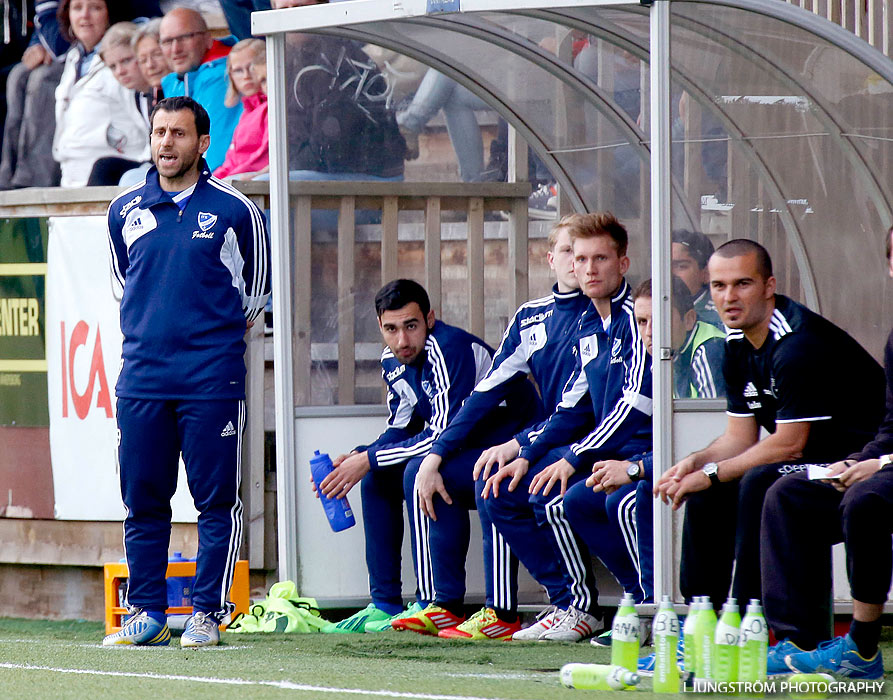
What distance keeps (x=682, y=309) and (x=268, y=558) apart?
→ 2431 millimetres

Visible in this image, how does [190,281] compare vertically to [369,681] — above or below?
above

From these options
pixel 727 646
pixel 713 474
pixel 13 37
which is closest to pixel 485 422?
pixel 713 474

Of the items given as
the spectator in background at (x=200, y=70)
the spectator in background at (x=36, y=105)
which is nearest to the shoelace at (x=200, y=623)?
the spectator in background at (x=200, y=70)

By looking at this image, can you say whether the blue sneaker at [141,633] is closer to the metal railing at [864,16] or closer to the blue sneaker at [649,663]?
the blue sneaker at [649,663]

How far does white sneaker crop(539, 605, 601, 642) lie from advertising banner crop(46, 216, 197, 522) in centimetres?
251

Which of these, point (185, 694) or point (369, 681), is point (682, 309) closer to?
point (369, 681)

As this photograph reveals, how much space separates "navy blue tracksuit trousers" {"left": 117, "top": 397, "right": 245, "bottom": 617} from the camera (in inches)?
205

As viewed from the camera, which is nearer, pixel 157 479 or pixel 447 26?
pixel 157 479

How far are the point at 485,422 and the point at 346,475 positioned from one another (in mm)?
605

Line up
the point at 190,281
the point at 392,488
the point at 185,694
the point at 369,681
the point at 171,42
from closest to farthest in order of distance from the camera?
the point at 185,694
the point at 369,681
the point at 190,281
the point at 392,488
the point at 171,42

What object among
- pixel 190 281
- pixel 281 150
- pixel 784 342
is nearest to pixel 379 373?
pixel 281 150

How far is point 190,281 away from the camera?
5203 mm

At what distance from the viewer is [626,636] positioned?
396 centimetres

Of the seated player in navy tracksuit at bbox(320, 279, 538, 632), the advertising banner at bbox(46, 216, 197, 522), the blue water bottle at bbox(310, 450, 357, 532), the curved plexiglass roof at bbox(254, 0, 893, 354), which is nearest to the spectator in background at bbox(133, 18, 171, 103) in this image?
the advertising banner at bbox(46, 216, 197, 522)
